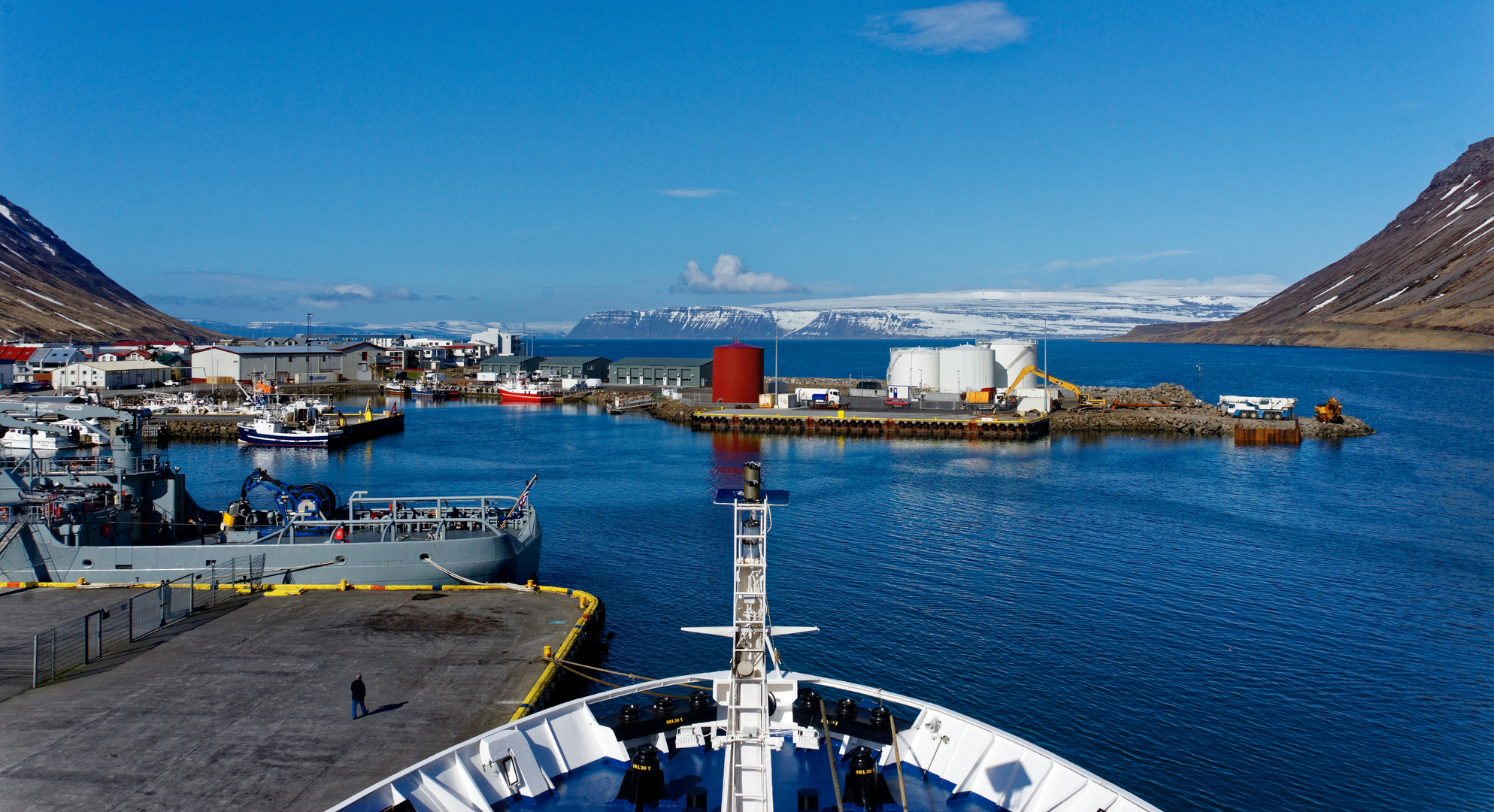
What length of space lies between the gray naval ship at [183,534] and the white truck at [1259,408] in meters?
65.8

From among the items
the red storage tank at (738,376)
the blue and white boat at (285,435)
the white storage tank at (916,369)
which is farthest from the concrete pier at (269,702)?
the white storage tank at (916,369)

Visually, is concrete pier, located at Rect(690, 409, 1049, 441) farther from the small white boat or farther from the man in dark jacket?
the man in dark jacket

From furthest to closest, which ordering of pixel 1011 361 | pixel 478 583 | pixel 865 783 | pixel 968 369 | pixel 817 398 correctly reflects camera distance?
1. pixel 1011 361
2. pixel 817 398
3. pixel 968 369
4. pixel 478 583
5. pixel 865 783

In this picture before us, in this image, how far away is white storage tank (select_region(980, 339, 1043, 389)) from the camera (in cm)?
8231

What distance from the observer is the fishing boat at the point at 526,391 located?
99625 mm

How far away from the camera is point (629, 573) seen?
3006 cm

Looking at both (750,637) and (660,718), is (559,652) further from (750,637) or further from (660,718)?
(750,637)

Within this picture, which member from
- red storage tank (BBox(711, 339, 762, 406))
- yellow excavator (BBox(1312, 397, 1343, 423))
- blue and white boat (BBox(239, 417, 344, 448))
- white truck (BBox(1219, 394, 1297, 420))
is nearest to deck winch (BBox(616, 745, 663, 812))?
blue and white boat (BBox(239, 417, 344, 448))

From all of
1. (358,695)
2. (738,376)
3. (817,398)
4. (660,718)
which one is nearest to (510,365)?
(738,376)

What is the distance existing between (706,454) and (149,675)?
45480 millimetres

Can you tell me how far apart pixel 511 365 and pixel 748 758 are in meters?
112

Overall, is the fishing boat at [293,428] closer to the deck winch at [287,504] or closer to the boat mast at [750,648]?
the deck winch at [287,504]

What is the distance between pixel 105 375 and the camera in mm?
91500

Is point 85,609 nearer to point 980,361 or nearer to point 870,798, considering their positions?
point 870,798
